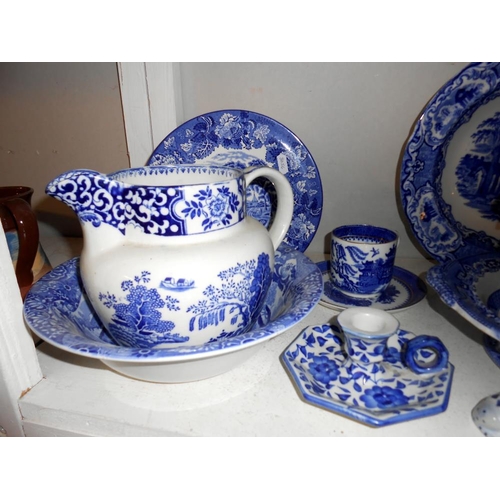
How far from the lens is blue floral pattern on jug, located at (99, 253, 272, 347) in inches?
13.2

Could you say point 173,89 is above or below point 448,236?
above

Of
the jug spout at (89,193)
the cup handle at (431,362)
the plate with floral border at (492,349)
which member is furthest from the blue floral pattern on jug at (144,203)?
the plate with floral border at (492,349)

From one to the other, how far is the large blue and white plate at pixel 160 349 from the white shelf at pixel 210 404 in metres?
0.03

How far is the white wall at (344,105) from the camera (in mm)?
629

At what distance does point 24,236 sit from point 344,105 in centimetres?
57

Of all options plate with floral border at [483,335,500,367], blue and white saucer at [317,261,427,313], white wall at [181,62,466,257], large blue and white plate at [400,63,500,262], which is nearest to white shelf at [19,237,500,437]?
plate with floral border at [483,335,500,367]

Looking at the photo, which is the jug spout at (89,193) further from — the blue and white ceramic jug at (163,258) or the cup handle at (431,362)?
the cup handle at (431,362)

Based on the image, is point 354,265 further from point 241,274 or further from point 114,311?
point 114,311

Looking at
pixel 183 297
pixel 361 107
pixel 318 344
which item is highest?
pixel 361 107

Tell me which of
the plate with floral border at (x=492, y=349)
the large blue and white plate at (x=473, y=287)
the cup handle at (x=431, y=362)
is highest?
the large blue and white plate at (x=473, y=287)

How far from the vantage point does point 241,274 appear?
0.36 m


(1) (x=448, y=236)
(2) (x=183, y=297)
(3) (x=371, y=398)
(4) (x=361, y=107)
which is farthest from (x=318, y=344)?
(4) (x=361, y=107)

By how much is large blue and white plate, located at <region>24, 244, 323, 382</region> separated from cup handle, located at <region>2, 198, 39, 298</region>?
5 centimetres

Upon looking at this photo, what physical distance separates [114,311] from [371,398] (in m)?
0.28
